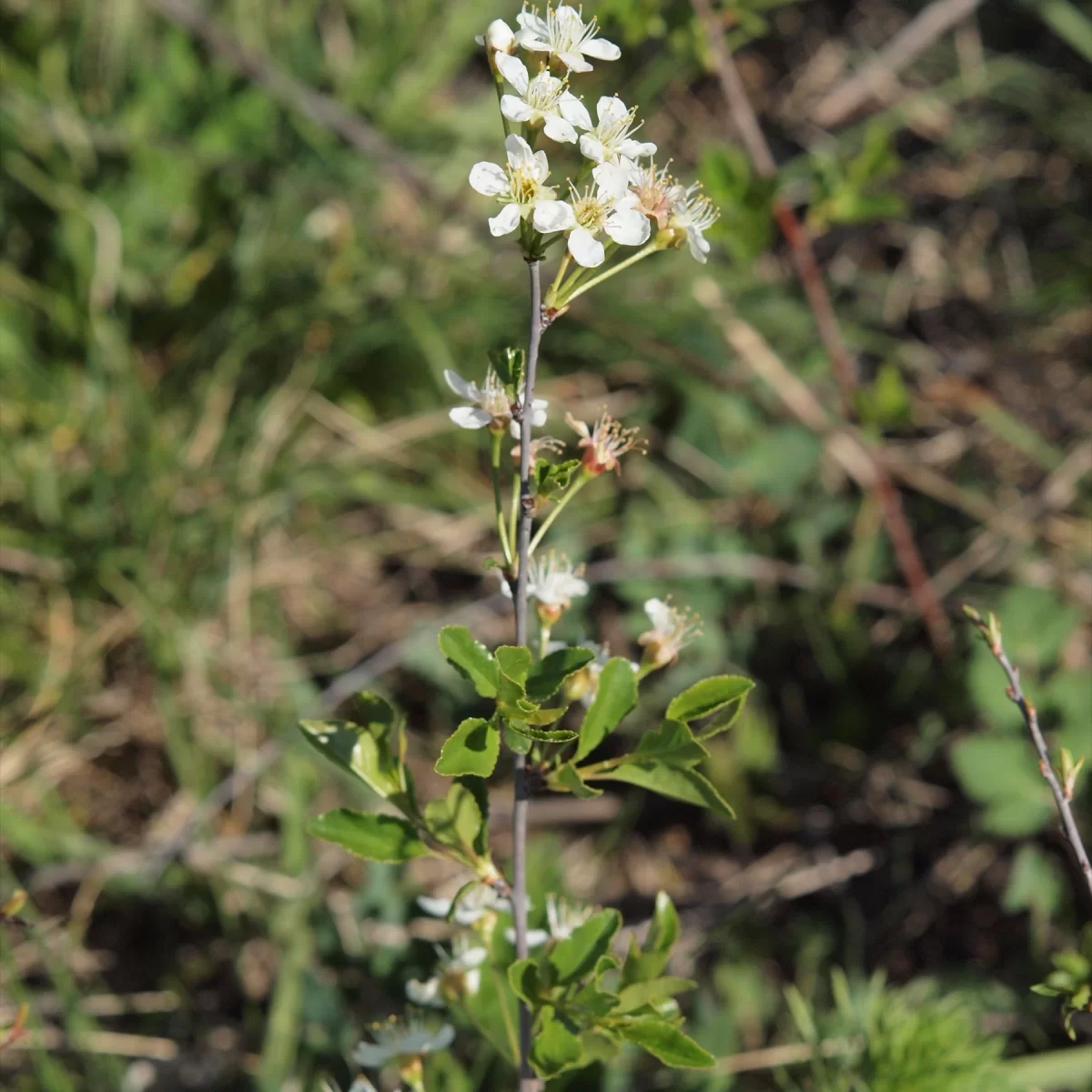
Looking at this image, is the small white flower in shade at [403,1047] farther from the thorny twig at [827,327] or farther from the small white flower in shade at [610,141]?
the thorny twig at [827,327]

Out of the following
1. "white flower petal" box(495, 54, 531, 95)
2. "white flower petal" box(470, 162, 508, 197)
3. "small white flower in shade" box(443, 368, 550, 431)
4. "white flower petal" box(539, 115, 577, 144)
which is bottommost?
"small white flower in shade" box(443, 368, 550, 431)

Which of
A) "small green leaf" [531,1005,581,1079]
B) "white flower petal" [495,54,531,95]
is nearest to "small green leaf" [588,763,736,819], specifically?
"small green leaf" [531,1005,581,1079]

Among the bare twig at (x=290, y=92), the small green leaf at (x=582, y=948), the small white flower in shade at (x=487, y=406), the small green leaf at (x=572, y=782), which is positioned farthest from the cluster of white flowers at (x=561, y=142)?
the bare twig at (x=290, y=92)

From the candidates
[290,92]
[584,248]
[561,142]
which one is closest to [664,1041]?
[584,248]

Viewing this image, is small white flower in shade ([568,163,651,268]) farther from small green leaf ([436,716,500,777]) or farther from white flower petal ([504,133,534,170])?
small green leaf ([436,716,500,777])

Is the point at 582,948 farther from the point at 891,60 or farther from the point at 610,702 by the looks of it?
the point at 891,60

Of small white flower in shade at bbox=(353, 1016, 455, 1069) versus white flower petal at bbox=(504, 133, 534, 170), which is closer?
white flower petal at bbox=(504, 133, 534, 170)

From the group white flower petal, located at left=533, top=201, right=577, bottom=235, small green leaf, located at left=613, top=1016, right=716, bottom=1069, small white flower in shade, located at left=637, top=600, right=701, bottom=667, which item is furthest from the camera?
small white flower in shade, located at left=637, top=600, right=701, bottom=667
